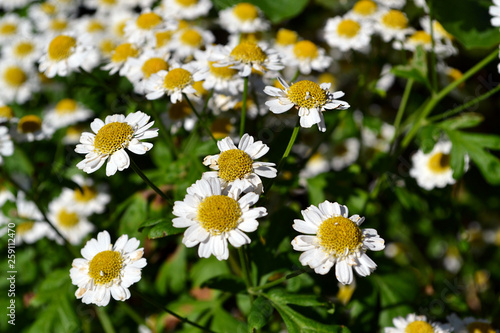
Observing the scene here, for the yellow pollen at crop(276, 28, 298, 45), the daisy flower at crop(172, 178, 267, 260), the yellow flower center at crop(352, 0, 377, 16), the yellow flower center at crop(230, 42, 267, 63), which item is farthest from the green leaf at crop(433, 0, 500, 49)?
the daisy flower at crop(172, 178, 267, 260)

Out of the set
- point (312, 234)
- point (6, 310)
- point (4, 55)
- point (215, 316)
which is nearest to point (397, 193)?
point (312, 234)

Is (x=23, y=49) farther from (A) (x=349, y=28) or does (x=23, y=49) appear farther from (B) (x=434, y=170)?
(B) (x=434, y=170)

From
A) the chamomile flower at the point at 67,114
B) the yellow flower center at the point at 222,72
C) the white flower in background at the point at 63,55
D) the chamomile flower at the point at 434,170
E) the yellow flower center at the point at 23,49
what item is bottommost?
the chamomile flower at the point at 67,114

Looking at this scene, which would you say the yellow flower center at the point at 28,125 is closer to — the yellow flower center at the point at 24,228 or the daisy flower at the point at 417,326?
the yellow flower center at the point at 24,228

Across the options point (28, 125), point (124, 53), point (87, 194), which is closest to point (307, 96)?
point (124, 53)

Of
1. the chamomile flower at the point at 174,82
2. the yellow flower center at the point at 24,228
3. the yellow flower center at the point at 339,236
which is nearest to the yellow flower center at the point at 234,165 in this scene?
the yellow flower center at the point at 339,236

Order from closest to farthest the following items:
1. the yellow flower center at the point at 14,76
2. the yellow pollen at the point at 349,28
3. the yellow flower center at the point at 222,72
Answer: the yellow flower center at the point at 222,72, the yellow pollen at the point at 349,28, the yellow flower center at the point at 14,76

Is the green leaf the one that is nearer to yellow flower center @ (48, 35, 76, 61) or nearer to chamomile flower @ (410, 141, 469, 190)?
chamomile flower @ (410, 141, 469, 190)
